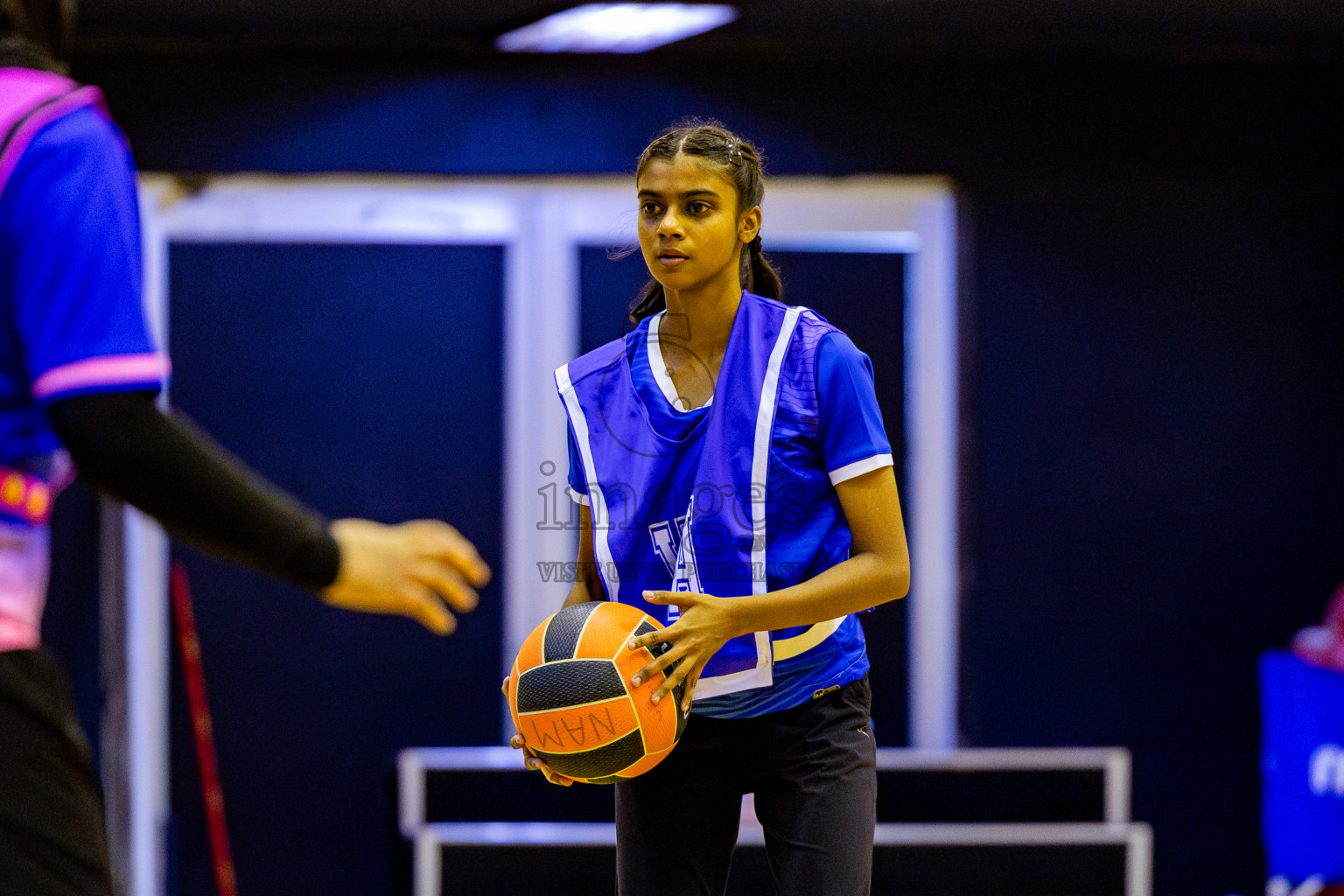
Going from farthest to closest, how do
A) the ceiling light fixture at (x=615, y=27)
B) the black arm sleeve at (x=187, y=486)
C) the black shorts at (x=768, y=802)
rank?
the ceiling light fixture at (x=615, y=27), the black shorts at (x=768, y=802), the black arm sleeve at (x=187, y=486)

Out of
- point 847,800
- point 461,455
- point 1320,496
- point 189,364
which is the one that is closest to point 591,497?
point 847,800

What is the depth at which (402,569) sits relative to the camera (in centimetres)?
112

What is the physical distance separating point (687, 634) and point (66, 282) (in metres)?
1.11

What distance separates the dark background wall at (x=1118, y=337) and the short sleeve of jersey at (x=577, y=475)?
2.32m

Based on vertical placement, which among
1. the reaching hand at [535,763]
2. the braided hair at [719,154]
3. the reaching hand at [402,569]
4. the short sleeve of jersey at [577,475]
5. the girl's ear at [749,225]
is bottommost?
the reaching hand at [535,763]

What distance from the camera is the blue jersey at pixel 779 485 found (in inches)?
81.6

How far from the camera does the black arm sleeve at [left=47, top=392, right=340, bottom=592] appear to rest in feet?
3.31

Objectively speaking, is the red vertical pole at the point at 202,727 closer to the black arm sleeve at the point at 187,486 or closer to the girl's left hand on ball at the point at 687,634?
the girl's left hand on ball at the point at 687,634

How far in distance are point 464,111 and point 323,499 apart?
A: 1400mm

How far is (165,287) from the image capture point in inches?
178

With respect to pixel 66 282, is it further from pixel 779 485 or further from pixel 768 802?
pixel 768 802

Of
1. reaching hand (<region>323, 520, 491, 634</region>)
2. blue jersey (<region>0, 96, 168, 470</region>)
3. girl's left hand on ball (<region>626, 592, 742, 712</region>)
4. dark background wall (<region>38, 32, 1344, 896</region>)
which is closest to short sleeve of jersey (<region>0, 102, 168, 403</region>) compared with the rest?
blue jersey (<region>0, 96, 168, 470</region>)

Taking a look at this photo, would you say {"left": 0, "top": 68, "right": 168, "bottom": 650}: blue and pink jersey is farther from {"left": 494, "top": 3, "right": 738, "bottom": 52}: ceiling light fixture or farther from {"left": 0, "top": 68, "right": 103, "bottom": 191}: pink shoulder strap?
{"left": 494, "top": 3, "right": 738, "bottom": 52}: ceiling light fixture

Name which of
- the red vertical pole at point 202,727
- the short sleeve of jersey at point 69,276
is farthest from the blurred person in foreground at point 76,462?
the red vertical pole at point 202,727
